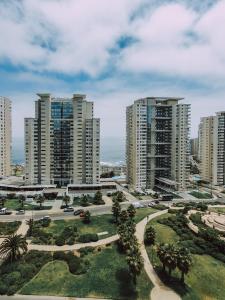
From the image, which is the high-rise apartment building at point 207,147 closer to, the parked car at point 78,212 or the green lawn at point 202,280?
the parked car at point 78,212

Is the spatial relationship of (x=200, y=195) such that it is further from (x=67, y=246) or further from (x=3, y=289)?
(x=3, y=289)

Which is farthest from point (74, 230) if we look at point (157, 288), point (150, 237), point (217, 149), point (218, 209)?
point (217, 149)

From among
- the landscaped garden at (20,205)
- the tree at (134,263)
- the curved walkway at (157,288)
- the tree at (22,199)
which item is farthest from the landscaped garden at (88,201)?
the tree at (134,263)

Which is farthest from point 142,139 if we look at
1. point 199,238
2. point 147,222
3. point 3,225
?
point 3,225

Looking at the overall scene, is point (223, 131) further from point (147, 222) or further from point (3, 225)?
point (3, 225)

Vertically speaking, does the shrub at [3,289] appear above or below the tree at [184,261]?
below

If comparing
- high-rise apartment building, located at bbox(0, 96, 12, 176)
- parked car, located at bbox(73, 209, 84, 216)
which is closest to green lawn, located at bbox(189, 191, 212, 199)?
parked car, located at bbox(73, 209, 84, 216)
